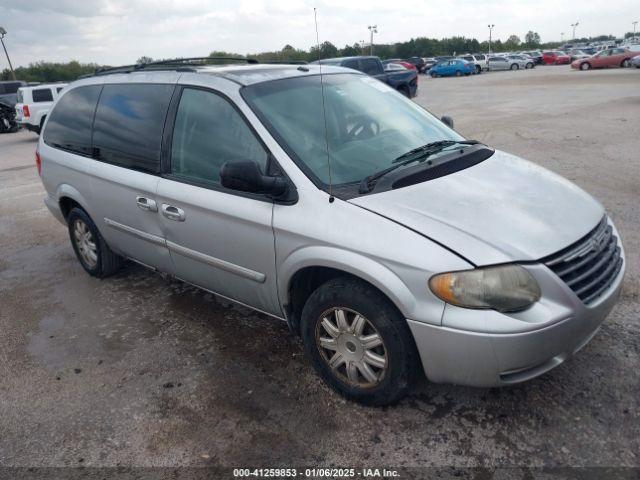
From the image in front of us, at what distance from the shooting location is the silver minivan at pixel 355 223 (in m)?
2.34

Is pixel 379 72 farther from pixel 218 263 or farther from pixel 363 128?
pixel 218 263

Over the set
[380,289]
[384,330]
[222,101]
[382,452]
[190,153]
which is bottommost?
[382,452]

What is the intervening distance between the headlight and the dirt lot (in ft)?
2.35

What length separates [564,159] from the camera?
8164mm

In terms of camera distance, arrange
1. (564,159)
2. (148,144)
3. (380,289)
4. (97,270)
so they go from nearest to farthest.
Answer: (380,289)
(148,144)
(97,270)
(564,159)

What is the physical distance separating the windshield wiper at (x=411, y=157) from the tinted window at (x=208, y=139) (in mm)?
602

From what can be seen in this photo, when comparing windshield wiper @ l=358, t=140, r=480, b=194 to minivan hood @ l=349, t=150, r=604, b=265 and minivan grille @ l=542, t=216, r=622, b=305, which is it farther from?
minivan grille @ l=542, t=216, r=622, b=305

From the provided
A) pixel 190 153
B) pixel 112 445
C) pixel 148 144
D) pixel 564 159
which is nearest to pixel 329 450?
pixel 112 445

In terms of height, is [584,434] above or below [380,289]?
below

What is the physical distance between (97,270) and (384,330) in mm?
3213

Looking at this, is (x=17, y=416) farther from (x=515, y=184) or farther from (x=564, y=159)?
(x=564, y=159)

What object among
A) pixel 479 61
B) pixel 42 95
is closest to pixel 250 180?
pixel 42 95

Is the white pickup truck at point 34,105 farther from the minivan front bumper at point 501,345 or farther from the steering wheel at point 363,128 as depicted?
the minivan front bumper at point 501,345

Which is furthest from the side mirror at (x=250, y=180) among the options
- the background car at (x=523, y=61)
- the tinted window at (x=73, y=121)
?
the background car at (x=523, y=61)
